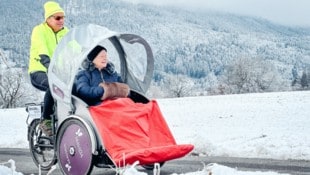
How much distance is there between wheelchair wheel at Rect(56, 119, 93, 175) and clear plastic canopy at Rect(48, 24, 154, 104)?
32 cm

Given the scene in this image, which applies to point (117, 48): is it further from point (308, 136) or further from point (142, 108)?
point (308, 136)

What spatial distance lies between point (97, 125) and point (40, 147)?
1.94m

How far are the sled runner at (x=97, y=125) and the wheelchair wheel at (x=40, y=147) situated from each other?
9.5 inches

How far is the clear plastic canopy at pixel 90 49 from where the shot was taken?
6844mm

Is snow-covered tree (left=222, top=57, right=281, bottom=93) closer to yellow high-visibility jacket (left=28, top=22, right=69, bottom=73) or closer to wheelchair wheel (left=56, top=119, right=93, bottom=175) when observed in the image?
yellow high-visibility jacket (left=28, top=22, right=69, bottom=73)

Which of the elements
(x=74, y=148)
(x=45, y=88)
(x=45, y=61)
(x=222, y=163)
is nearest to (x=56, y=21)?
(x=45, y=61)

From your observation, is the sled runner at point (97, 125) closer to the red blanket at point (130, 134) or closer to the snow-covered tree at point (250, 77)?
the red blanket at point (130, 134)

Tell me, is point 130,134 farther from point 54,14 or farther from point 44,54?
point 54,14

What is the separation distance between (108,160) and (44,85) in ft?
5.89

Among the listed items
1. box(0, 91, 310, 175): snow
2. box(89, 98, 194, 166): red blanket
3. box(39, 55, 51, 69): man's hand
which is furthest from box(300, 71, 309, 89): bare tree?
box(89, 98, 194, 166): red blanket

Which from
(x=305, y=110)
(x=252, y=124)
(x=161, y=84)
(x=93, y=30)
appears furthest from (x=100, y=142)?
(x=161, y=84)

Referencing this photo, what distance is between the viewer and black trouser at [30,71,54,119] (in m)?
7.75

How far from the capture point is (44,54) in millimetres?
7793

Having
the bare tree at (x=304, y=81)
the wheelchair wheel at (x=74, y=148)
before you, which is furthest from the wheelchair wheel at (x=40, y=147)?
the bare tree at (x=304, y=81)
